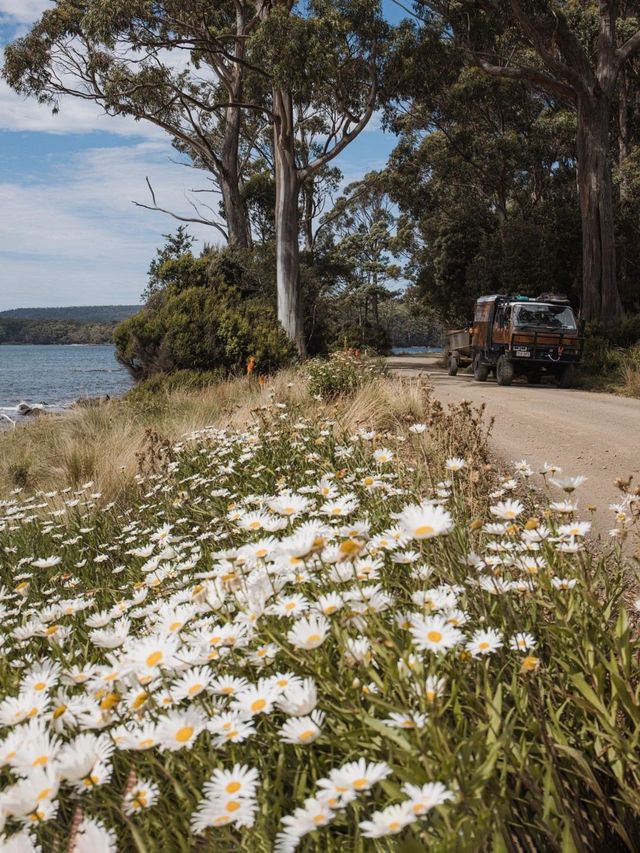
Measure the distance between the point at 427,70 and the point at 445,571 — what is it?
21.5 m

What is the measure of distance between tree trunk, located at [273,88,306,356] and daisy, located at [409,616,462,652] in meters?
18.1

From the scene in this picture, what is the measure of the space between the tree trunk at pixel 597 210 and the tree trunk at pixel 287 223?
838 centimetres

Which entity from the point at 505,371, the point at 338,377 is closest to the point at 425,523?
the point at 338,377

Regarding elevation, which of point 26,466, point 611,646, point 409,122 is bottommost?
point 26,466

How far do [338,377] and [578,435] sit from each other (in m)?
3.86

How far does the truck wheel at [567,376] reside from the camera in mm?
16984

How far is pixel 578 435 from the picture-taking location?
813 cm

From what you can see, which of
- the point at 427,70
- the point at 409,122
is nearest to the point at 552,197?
the point at 409,122

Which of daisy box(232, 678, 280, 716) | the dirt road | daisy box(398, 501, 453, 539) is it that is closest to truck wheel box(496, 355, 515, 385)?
the dirt road

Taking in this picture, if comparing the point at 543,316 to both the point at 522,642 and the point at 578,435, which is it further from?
the point at 522,642

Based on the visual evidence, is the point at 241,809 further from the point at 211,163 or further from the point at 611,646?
the point at 211,163

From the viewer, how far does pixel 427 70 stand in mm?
20625

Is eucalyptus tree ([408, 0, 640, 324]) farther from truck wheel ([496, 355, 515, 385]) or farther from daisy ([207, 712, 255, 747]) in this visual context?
daisy ([207, 712, 255, 747])

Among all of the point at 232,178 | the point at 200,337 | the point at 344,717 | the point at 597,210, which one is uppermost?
the point at 232,178
